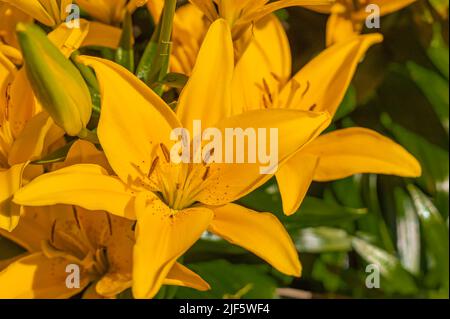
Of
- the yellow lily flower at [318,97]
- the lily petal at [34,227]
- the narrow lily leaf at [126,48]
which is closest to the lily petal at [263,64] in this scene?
the yellow lily flower at [318,97]

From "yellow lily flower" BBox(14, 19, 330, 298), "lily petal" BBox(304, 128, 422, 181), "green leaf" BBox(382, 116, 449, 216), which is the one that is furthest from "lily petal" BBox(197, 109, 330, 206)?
"green leaf" BBox(382, 116, 449, 216)

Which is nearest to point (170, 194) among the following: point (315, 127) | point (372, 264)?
point (315, 127)

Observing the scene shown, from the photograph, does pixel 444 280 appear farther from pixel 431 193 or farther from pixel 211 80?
pixel 211 80

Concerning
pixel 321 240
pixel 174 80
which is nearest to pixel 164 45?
pixel 174 80

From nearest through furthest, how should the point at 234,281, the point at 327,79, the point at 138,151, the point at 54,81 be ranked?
1. the point at 54,81
2. the point at 138,151
3. the point at 327,79
4. the point at 234,281

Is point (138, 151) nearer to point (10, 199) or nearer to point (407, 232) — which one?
point (10, 199)

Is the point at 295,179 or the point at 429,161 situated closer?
the point at 295,179
